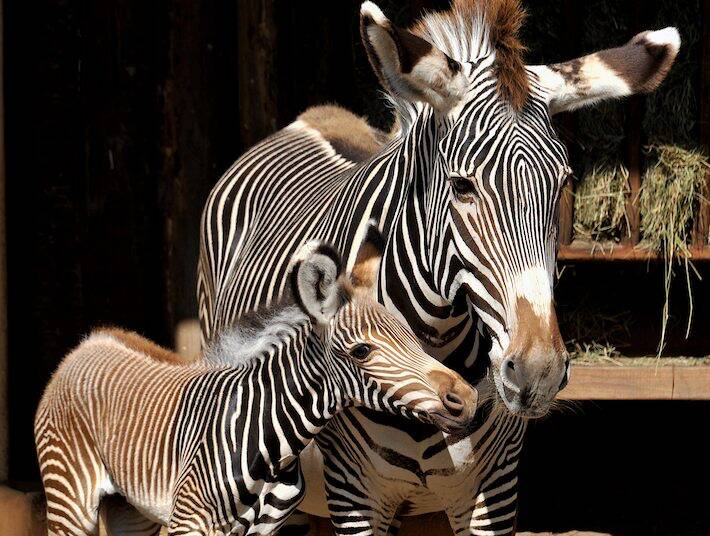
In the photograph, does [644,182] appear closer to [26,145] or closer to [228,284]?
[228,284]

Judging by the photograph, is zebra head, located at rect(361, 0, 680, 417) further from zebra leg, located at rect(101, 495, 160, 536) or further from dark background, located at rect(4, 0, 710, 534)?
dark background, located at rect(4, 0, 710, 534)

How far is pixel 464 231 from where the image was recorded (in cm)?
398

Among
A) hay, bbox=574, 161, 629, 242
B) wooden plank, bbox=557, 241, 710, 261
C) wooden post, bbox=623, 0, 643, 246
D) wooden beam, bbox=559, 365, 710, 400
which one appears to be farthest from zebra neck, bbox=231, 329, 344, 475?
wooden post, bbox=623, 0, 643, 246

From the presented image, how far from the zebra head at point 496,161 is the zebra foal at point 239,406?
0.26 m

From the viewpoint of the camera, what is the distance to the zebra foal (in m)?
4.05

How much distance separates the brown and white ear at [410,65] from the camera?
4027 mm

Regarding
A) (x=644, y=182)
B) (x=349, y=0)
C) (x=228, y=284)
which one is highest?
(x=349, y=0)

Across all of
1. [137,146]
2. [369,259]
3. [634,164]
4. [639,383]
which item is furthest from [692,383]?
[137,146]

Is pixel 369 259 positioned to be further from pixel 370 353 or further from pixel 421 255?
pixel 370 353

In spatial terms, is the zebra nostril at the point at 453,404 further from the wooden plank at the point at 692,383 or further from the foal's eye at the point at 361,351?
the wooden plank at the point at 692,383

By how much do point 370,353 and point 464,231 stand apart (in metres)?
0.51

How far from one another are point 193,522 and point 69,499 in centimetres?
89

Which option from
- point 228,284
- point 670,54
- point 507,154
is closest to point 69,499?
point 228,284

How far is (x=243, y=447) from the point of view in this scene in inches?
171
